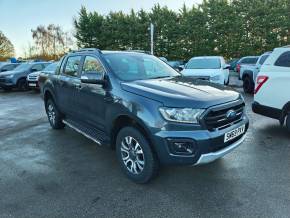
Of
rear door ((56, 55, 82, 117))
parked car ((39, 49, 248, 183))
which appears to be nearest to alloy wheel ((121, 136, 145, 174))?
parked car ((39, 49, 248, 183))

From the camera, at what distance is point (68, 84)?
17.3 ft

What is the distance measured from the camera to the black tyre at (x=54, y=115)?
6232 mm

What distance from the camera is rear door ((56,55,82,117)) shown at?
509cm

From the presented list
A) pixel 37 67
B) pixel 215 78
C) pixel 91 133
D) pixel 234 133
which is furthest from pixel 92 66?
pixel 37 67

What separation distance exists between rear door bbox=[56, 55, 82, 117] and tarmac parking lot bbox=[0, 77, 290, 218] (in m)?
0.77

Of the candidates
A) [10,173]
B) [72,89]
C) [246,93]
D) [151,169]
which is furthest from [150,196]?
[246,93]

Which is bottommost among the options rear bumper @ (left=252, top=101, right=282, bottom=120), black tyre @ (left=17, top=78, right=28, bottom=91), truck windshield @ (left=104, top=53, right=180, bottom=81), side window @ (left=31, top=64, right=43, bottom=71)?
black tyre @ (left=17, top=78, right=28, bottom=91)

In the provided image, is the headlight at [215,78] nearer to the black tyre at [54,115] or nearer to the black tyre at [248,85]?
the black tyre at [248,85]

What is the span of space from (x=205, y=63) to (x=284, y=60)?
5.95 metres

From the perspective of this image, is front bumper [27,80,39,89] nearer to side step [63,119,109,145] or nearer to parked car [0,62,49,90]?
parked car [0,62,49,90]

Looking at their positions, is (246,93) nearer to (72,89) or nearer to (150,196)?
(72,89)

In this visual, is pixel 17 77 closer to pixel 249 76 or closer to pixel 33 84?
pixel 33 84

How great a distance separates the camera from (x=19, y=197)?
3.46 metres

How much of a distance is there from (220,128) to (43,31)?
184 feet
